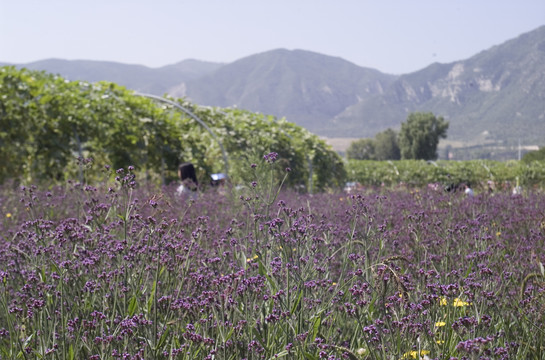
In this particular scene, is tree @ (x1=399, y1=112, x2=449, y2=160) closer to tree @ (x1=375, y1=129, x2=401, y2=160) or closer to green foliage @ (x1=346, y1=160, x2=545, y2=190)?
tree @ (x1=375, y1=129, x2=401, y2=160)

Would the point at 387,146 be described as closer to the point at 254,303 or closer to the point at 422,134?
the point at 422,134

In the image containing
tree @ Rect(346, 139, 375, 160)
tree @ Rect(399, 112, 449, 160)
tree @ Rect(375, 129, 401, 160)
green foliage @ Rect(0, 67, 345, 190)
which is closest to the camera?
green foliage @ Rect(0, 67, 345, 190)

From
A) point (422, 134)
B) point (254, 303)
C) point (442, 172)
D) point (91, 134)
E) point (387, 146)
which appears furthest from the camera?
point (387, 146)

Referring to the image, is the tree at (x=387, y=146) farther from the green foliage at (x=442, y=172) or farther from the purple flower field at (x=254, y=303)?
the purple flower field at (x=254, y=303)

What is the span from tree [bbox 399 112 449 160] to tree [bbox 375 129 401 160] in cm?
1745

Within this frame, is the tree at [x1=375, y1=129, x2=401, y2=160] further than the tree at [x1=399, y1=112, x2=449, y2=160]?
Yes

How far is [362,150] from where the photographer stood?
137750mm

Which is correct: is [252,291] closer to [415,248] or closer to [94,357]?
[94,357]

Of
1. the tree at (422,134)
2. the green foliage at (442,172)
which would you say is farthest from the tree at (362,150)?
the green foliage at (442,172)

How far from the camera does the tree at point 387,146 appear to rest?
136625 millimetres

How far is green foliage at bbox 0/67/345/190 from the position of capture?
36.6 ft

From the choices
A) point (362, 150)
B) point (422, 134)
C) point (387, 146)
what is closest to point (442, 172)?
point (422, 134)

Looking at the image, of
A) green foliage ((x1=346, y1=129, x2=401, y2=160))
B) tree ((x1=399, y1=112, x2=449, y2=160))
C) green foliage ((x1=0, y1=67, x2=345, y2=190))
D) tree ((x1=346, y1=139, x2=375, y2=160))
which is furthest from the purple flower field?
green foliage ((x1=346, y1=129, x2=401, y2=160))

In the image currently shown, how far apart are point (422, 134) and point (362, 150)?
962 inches
